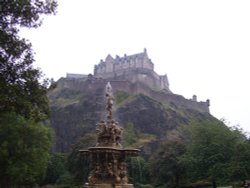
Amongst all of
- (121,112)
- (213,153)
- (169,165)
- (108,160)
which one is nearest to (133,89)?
(121,112)

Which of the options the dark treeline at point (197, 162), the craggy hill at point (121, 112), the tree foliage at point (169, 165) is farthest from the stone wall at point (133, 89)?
the tree foliage at point (169, 165)

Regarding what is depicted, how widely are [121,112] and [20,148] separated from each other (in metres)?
51.6

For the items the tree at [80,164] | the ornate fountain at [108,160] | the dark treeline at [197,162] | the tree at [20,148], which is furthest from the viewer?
the tree at [80,164]

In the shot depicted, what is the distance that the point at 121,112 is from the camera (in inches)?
3401

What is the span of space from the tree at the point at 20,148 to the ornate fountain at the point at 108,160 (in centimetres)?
1411

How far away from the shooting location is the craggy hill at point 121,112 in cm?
8469

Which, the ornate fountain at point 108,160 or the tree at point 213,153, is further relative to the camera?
the tree at point 213,153

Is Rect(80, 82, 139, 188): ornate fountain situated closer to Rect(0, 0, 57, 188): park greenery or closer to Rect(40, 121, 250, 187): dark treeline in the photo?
Rect(0, 0, 57, 188): park greenery

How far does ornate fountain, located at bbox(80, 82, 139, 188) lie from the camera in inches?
814

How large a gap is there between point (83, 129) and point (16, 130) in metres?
47.6

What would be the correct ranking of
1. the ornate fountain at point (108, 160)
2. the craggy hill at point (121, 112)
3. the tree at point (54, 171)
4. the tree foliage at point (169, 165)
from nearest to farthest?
the ornate fountain at point (108, 160) < the tree foliage at point (169, 165) < the tree at point (54, 171) < the craggy hill at point (121, 112)

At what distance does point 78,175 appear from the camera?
51.3 metres

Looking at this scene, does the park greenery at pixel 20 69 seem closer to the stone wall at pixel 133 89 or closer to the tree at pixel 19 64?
the tree at pixel 19 64

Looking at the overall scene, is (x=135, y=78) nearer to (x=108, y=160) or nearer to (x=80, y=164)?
(x=80, y=164)
